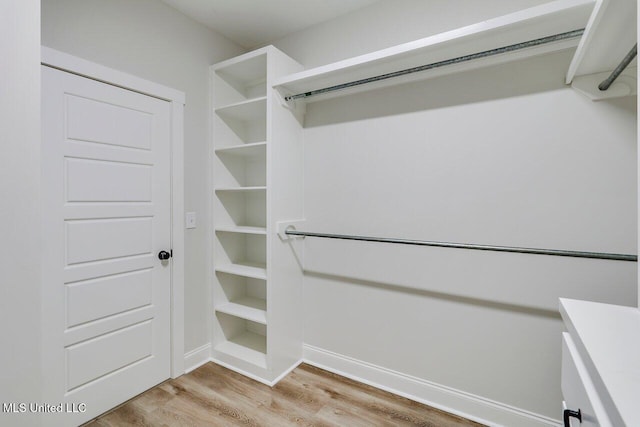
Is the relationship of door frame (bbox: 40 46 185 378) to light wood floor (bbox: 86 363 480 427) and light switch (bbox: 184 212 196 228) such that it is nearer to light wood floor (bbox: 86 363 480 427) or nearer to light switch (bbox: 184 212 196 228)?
light switch (bbox: 184 212 196 228)

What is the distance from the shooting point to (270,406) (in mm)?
1853

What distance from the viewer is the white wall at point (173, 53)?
5.37ft

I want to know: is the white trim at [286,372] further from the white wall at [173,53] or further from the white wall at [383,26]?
the white wall at [383,26]

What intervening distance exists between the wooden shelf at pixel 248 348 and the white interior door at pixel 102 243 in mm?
447

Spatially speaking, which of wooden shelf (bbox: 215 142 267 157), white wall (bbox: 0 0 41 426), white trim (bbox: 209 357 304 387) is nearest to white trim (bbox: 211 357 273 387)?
white trim (bbox: 209 357 304 387)

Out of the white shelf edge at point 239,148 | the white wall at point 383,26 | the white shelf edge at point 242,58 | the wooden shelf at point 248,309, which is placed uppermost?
the white wall at point 383,26

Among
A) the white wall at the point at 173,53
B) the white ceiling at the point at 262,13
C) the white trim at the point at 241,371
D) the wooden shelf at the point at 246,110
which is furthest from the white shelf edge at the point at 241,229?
the white ceiling at the point at 262,13

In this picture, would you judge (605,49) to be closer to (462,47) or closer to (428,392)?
(462,47)

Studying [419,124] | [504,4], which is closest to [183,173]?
[419,124]

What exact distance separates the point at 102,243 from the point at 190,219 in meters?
0.58

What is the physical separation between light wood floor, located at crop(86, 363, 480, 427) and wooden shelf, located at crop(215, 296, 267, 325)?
433 mm

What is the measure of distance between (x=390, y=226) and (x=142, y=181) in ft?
5.37

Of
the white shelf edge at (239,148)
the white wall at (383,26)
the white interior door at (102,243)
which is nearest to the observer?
the white interior door at (102,243)

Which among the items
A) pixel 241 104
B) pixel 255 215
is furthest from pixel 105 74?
pixel 255 215
